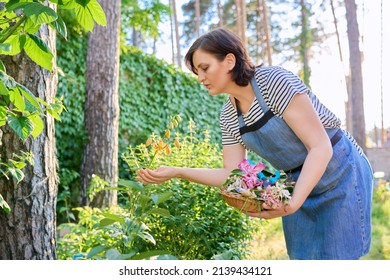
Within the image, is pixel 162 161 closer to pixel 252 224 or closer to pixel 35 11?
pixel 252 224

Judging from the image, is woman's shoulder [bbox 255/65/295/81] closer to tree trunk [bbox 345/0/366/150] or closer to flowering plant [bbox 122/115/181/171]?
flowering plant [bbox 122/115/181/171]

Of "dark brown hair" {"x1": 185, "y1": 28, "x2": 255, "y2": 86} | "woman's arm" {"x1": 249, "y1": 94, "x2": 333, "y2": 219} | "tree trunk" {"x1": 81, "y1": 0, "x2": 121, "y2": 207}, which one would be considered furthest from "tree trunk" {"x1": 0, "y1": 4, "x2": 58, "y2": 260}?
"tree trunk" {"x1": 81, "y1": 0, "x2": 121, "y2": 207}

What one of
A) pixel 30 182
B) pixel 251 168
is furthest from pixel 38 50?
pixel 30 182

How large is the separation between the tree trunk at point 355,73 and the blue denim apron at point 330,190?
693 cm

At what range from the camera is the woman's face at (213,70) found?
1.51m

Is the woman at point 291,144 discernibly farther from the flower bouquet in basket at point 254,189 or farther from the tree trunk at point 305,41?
the tree trunk at point 305,41

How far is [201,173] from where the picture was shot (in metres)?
1.63

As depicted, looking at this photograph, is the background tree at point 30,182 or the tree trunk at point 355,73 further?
the tree trunk at point 355,73

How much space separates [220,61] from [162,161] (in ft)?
5.13

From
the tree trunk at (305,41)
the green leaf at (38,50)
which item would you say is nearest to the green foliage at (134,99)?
the green leaf at (38,50)

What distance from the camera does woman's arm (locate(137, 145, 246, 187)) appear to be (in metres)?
1.49

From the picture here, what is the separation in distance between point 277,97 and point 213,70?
0.21 m

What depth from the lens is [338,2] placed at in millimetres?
14906

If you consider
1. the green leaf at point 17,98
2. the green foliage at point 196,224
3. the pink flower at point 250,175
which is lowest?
the green foliage at point 196,224
